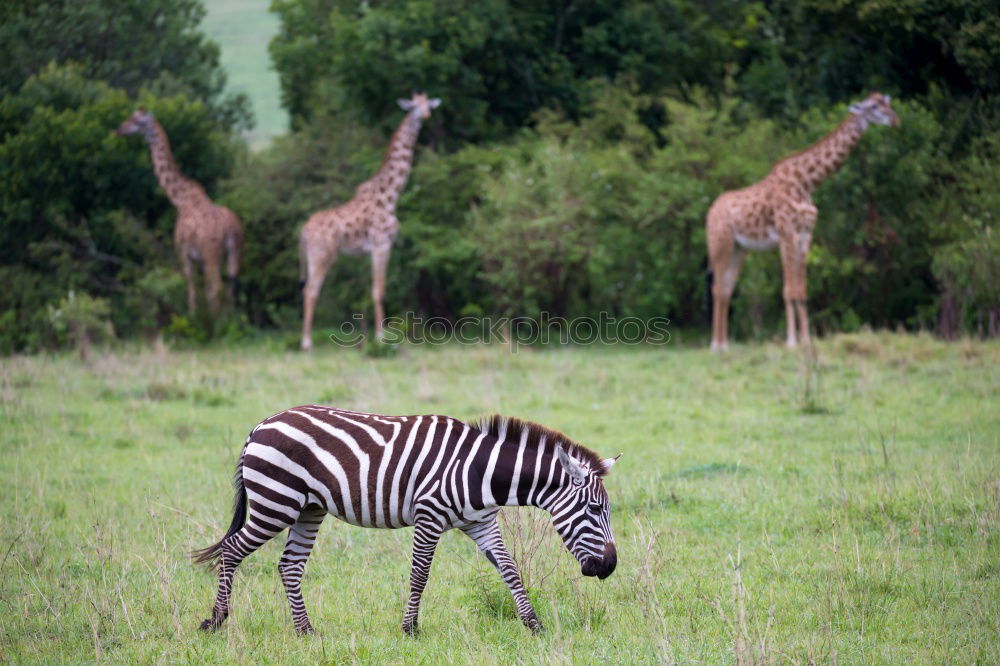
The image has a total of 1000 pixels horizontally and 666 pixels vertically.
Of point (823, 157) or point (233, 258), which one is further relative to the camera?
point (233, 258)

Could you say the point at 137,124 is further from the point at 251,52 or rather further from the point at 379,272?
the point at 251,52

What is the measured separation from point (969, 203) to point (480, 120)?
9.28 meters

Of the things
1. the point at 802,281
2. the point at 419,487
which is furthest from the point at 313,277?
the point at 419,487

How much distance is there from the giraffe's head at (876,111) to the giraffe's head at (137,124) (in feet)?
40.5

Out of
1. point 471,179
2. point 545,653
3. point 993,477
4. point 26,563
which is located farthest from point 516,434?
point 471,179

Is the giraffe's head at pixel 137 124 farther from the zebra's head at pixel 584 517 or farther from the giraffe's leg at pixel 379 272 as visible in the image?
the zebra's head at pixel 584 517

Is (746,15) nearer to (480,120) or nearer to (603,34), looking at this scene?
(603,34)

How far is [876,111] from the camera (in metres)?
15.6

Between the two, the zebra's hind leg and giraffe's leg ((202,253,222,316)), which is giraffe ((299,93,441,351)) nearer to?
giraffe's leg ((202,253,222,316))

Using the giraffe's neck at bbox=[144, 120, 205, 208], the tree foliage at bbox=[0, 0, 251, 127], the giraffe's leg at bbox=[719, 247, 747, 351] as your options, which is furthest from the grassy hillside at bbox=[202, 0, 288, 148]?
the giraffe's leg at bbox=[719, 247, 747, 351]

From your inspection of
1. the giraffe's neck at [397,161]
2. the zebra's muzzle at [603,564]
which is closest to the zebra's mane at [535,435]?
the zebra's muzzle at [603,564]

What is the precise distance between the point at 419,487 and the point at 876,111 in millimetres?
12599

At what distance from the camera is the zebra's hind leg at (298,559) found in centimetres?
535

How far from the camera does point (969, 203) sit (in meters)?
16.2
